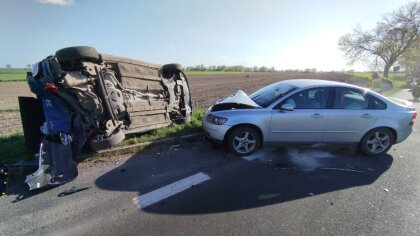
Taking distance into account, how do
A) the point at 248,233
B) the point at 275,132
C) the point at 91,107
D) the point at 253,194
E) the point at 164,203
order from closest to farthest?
the point at 248,233 → the point at 164,203 → the point at 253,194 → the point at 91,107 → the point at 275,132

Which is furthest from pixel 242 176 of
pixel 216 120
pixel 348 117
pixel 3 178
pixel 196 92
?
pixel 196 92

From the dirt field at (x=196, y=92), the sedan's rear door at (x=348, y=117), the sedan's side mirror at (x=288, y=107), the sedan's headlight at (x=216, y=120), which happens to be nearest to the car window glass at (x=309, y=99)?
the sedan's side mirror at (x=288, y=107)

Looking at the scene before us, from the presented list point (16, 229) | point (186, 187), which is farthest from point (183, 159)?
point (16, 229)

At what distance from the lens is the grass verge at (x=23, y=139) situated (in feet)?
16.8

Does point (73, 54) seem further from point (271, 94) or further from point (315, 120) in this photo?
point (315, 120)

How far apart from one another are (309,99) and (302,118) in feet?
1.47

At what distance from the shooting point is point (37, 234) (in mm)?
3098

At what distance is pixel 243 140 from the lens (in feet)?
18.1

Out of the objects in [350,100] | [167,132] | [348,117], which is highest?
[350,100]

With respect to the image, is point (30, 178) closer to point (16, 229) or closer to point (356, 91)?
point (16, 229)

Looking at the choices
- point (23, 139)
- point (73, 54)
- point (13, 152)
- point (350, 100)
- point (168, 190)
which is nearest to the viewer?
point (168, 190)

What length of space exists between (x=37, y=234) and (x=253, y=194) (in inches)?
112

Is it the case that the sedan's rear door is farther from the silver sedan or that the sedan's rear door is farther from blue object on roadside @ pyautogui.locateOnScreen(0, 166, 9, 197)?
blue object on roadside @ pyautogui.locateOnScreen(0, 166, 9, 197)

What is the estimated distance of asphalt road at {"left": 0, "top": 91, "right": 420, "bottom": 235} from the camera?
3.21m
